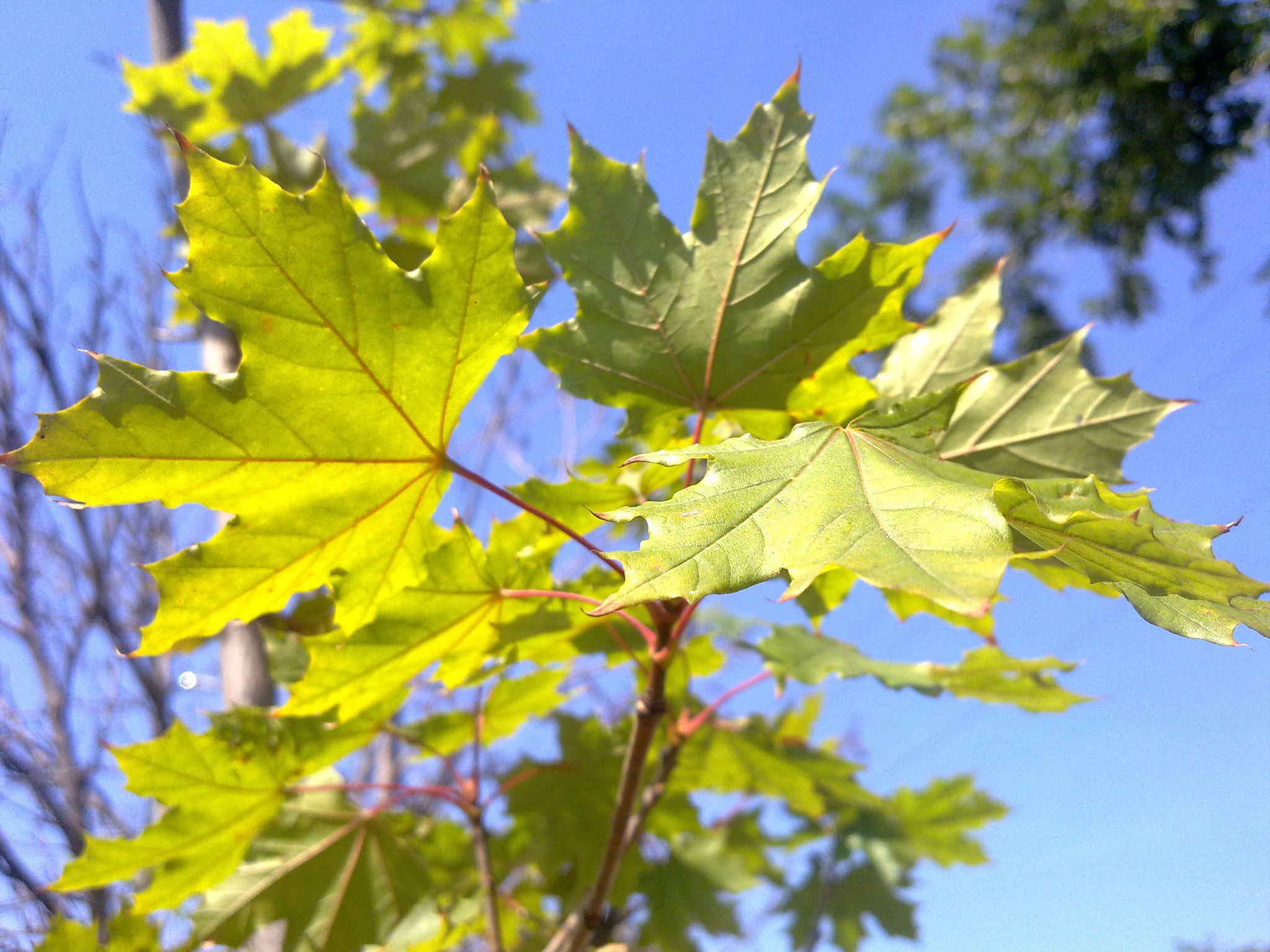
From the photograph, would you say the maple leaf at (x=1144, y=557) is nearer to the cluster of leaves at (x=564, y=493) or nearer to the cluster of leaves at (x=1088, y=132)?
the cluster of leaves at (x=564, y=493)

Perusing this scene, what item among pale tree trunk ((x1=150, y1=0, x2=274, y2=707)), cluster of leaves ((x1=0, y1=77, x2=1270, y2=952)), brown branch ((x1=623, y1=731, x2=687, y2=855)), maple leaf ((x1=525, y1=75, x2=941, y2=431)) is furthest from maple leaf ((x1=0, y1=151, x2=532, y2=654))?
pale tree trunk ((x1=150, y1=0, x2=274, y2=707))

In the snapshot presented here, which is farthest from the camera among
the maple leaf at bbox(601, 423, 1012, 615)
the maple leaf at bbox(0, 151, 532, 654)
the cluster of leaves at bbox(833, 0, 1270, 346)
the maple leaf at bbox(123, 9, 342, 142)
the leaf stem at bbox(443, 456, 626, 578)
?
the cluster of leaves at bbox(833, 0, 1270, 346)

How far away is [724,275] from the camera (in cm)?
94

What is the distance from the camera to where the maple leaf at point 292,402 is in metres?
0.71

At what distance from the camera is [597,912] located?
113 centimetres

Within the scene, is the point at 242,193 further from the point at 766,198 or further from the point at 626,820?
the point at 626,820

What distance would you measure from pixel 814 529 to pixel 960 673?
0.83 m

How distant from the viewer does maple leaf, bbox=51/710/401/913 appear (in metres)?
Answer: 1.11

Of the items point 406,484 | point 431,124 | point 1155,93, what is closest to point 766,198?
point 406,484

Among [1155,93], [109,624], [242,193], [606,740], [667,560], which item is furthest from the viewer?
[1155,93]

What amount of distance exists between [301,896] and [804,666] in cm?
90

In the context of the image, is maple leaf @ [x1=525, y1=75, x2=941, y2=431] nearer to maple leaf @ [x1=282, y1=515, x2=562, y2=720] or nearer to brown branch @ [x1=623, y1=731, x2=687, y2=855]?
maple leaf @ [x1=282, y1=515, x2=562, y2=720]

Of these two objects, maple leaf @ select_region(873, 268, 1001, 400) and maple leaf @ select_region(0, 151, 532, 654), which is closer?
maple leaf @ select_region(0, 151, 532, 654)

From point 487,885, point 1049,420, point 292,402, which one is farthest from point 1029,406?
point 487,885
